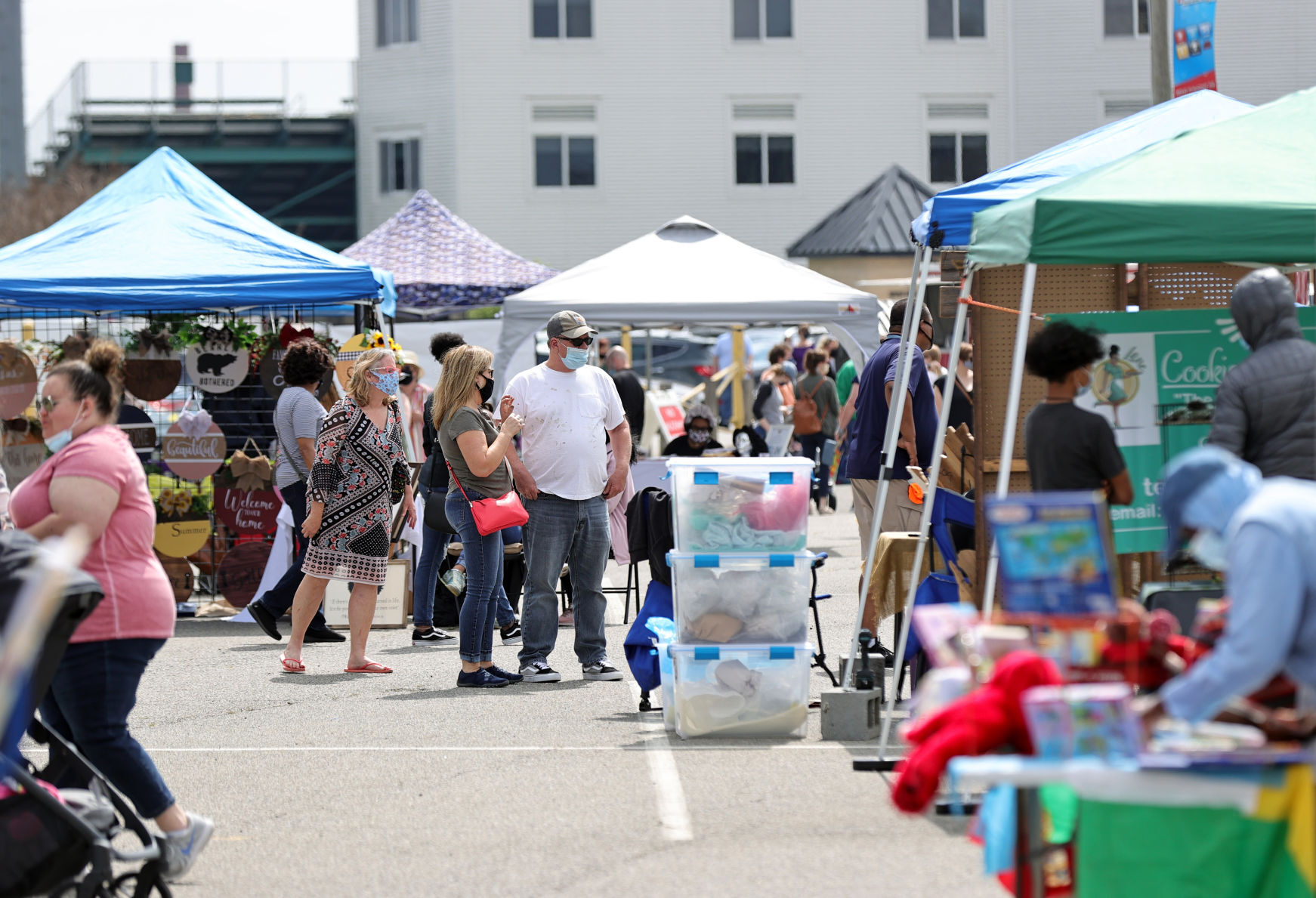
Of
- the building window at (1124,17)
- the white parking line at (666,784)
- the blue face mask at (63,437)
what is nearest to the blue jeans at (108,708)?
the blue face mask at (63,437)

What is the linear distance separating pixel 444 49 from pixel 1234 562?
33173 millimetres

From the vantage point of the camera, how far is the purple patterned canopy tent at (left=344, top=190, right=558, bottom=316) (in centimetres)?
1902

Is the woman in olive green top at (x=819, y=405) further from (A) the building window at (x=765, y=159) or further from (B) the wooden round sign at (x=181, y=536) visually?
(A) the building window at (x=765, y=159)

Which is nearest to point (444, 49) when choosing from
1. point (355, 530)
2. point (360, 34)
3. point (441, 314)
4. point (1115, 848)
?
point (360, 34)

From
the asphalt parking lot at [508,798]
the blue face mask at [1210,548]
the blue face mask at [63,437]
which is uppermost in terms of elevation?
the blue face mask at [63,437]

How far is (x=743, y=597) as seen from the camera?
7395 mm

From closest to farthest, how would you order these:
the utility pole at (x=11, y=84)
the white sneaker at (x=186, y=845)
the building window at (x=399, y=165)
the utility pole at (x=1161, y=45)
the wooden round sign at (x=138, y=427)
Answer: the white sneaker at (x=186, y=845), the wooden round sign at (x=138, y=427), the utility pole at (x=1161, y=45), the utility pole at (x=11, y=84), the building window at (x=399, y=165)

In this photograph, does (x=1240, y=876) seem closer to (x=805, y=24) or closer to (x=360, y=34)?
(x=805, y=24)

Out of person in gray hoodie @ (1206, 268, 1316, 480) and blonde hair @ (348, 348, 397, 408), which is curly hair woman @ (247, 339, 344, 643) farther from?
person in gray hoodie @ (1206, 268, 1316, 480)

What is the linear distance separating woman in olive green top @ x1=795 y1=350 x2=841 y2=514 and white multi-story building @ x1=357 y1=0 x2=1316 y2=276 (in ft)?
52.7

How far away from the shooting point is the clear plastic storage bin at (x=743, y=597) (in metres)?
7.36

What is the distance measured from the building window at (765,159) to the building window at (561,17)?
417cm

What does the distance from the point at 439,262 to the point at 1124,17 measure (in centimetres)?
2200

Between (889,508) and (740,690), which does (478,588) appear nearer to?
(740,690)
